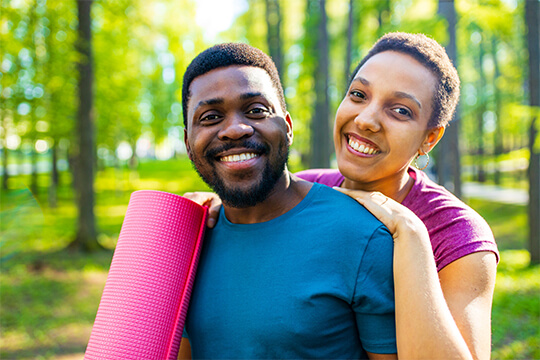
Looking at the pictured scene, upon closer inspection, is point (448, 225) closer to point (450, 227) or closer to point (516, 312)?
point (450, 227)

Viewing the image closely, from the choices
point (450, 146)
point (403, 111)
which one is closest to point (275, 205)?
point (403, 111)

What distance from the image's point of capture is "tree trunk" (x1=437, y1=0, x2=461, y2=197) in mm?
8312

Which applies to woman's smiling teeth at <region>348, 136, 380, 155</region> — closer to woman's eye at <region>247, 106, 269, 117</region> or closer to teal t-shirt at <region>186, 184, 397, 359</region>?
teal t-shirt at <region>186, 184, 397, 359</region>

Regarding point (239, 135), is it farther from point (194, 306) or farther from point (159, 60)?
point (159, 60)

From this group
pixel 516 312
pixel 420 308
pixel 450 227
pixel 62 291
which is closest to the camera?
pixel 420 308

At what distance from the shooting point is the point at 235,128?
1834 millimetres

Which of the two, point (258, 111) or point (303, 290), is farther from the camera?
point (258, 111)

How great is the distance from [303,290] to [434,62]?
1.18 metres

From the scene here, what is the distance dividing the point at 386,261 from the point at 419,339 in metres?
0.29

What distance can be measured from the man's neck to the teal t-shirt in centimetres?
6

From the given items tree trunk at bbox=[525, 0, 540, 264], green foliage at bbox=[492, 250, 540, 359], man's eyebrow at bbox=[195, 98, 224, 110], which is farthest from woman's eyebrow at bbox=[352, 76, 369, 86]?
tree trunk at bbox=[525, 0, 540, 264]

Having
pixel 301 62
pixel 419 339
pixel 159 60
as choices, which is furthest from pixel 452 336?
pixel 159 60

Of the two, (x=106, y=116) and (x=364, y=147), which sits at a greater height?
(x=364, y=147)

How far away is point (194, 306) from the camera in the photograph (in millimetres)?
1936
